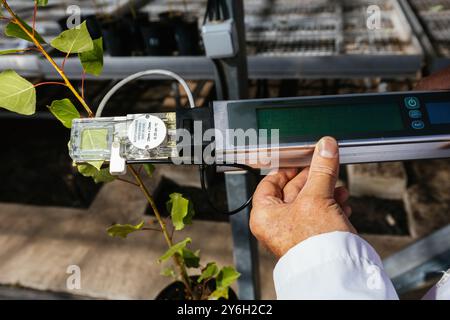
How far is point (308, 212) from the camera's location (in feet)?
1.99

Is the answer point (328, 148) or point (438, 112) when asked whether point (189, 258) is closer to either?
point (328, 148)

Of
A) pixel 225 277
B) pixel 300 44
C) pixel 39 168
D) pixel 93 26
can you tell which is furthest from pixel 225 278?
pixel 39 168

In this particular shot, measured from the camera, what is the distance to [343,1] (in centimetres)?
189

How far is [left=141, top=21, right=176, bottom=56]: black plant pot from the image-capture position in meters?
1.60

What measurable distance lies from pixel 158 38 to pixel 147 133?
1.15 m

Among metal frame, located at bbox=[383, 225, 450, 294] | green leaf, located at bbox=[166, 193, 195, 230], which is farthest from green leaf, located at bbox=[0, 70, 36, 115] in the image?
metal frame, located at bbox=[383, 225, 450, 294]

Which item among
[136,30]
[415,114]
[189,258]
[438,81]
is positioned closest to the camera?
[415,114]

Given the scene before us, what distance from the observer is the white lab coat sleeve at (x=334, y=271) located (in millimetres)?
530

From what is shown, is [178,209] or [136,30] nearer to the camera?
[178,209]

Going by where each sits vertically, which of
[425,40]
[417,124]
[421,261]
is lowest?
[421,261]

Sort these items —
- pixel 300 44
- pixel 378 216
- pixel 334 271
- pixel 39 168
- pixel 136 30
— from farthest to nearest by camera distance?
pixel 39 168, pixel 378 216, pixel 136 30, pixel 300 44, pixel 334 271

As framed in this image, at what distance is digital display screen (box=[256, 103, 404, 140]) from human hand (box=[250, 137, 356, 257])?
41 mm

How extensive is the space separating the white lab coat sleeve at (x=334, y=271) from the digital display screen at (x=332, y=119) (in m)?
0.19

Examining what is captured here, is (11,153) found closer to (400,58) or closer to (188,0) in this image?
(188,0)
